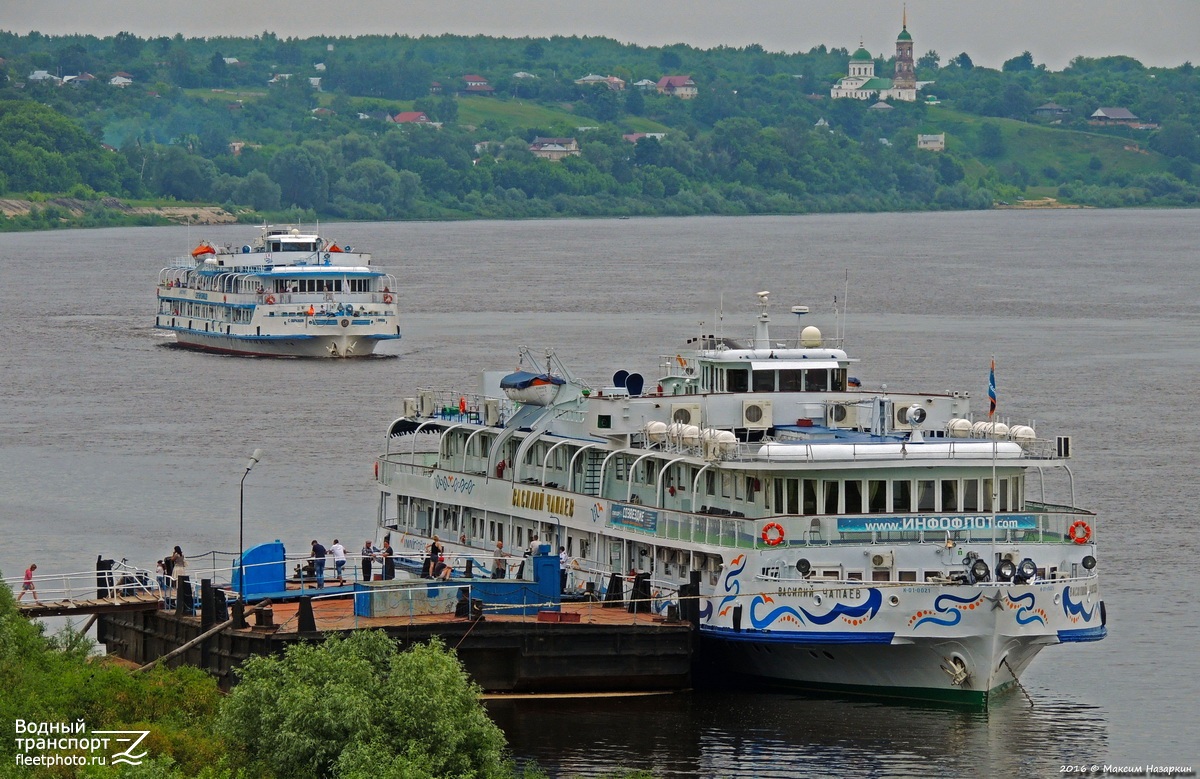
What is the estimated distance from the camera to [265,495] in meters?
74.4

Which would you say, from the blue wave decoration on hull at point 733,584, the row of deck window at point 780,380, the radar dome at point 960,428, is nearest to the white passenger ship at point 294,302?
the row of deck window at point 780,380

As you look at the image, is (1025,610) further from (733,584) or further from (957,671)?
(733,584)

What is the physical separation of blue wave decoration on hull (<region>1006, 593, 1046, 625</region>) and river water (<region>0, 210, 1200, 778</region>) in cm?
208

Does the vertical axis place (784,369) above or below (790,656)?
above

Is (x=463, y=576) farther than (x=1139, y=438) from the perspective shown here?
No

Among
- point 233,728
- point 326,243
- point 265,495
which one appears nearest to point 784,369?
point 233,728

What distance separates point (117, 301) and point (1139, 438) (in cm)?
10308

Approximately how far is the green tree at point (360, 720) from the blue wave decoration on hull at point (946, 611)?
11.1 m

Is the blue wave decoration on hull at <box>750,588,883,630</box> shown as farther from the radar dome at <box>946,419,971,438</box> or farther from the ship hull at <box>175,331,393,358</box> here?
the ship hull at <box>175,331,393,358</box>

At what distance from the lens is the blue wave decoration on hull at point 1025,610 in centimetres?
4531

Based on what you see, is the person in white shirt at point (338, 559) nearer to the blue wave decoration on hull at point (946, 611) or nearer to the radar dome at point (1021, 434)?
the blue wave decoration on hull at point (946, 611)

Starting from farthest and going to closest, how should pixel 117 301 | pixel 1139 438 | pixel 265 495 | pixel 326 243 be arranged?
1. pixel 117 301
2. pixel 326 243
3. pixel 1139 438
4. pixel 265 495

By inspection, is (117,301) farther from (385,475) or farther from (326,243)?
(385,475)

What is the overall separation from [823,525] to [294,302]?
287 feet
